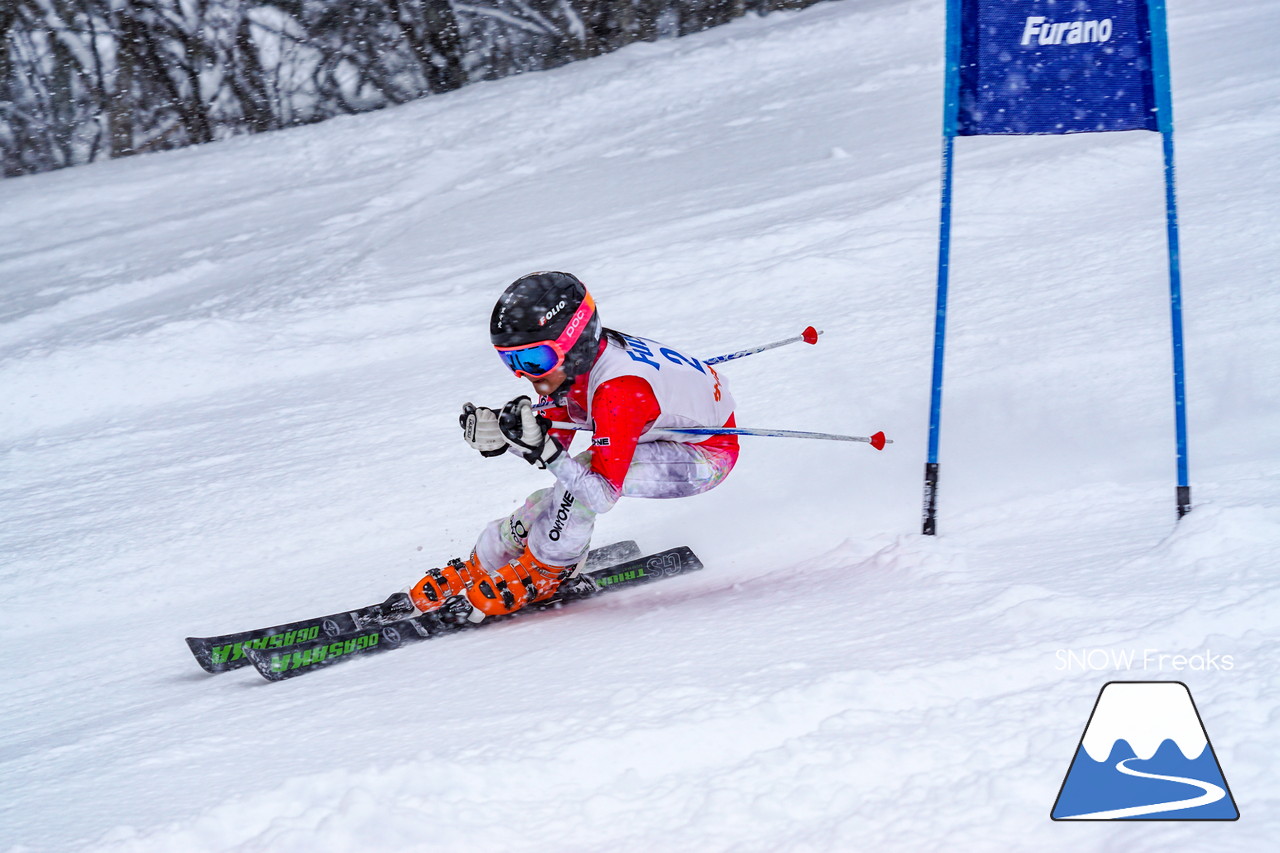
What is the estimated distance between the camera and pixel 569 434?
3969 millimetres

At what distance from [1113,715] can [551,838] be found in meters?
1.14

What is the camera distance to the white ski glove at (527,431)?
10.8 ft

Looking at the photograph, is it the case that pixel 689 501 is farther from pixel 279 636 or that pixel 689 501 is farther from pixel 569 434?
pixel 279 636

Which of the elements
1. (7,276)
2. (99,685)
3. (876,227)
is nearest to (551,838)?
(99,685)

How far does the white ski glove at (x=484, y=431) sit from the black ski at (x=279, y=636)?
0.78 meters

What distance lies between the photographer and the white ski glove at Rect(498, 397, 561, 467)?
3305 millimetres

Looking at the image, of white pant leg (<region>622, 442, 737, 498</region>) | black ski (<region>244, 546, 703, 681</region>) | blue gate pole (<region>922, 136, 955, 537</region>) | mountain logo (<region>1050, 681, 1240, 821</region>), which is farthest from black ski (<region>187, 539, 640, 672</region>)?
mountain logo (<region>1050, 681, 1240, 821</region>)

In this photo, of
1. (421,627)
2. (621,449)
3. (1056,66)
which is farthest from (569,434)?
(1056,66)

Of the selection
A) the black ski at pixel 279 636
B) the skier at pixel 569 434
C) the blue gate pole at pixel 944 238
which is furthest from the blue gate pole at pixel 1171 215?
the black ski at pixel 279 636

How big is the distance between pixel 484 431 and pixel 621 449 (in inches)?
17.6

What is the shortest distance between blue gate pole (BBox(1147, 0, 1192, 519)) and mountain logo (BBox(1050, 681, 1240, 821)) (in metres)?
1.30

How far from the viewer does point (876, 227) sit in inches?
265

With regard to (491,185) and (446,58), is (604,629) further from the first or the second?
(446,58)

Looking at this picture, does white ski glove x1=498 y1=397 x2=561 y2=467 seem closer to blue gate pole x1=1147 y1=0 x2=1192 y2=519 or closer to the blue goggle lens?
the blue goggle lens
